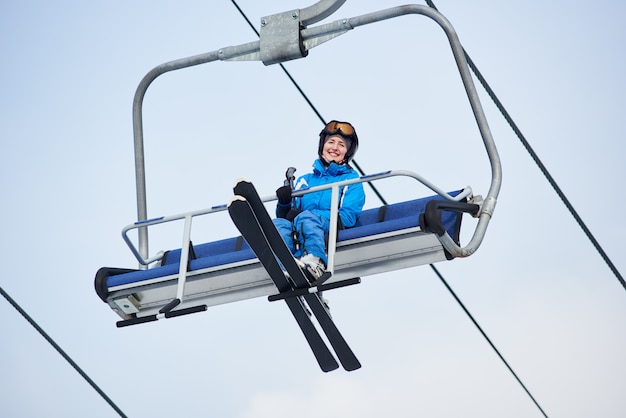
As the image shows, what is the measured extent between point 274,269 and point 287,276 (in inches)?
3.3

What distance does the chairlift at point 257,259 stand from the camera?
5891 millimetres

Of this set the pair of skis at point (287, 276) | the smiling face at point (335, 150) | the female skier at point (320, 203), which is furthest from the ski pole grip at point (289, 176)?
the pair of skis at point (287, 276)

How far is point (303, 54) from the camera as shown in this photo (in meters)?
6.57

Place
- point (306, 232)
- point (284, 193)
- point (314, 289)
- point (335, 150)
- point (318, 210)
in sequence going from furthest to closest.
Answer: point (335, 150), point (318, 210), point (284, 193), point (306, 232), point (314, 289)

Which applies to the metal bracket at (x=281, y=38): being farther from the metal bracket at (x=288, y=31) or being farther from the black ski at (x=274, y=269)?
the black ski at (x=274, y=269)

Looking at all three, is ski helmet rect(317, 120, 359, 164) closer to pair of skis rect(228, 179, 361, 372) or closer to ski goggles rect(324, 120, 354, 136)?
ski goggles rect(324, 120, 354, 136)

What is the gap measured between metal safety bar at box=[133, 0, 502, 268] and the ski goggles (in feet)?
1.75

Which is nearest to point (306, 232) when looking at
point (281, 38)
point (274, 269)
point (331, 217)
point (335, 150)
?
point (331, 217)

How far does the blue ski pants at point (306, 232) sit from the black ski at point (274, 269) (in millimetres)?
255

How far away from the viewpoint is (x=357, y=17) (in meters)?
6.43

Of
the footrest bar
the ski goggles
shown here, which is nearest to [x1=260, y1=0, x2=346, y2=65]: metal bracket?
the ski goggles

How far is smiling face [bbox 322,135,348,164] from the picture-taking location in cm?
689

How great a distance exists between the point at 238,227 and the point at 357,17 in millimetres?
1380

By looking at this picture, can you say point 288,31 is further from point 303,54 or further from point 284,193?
point 284,193
